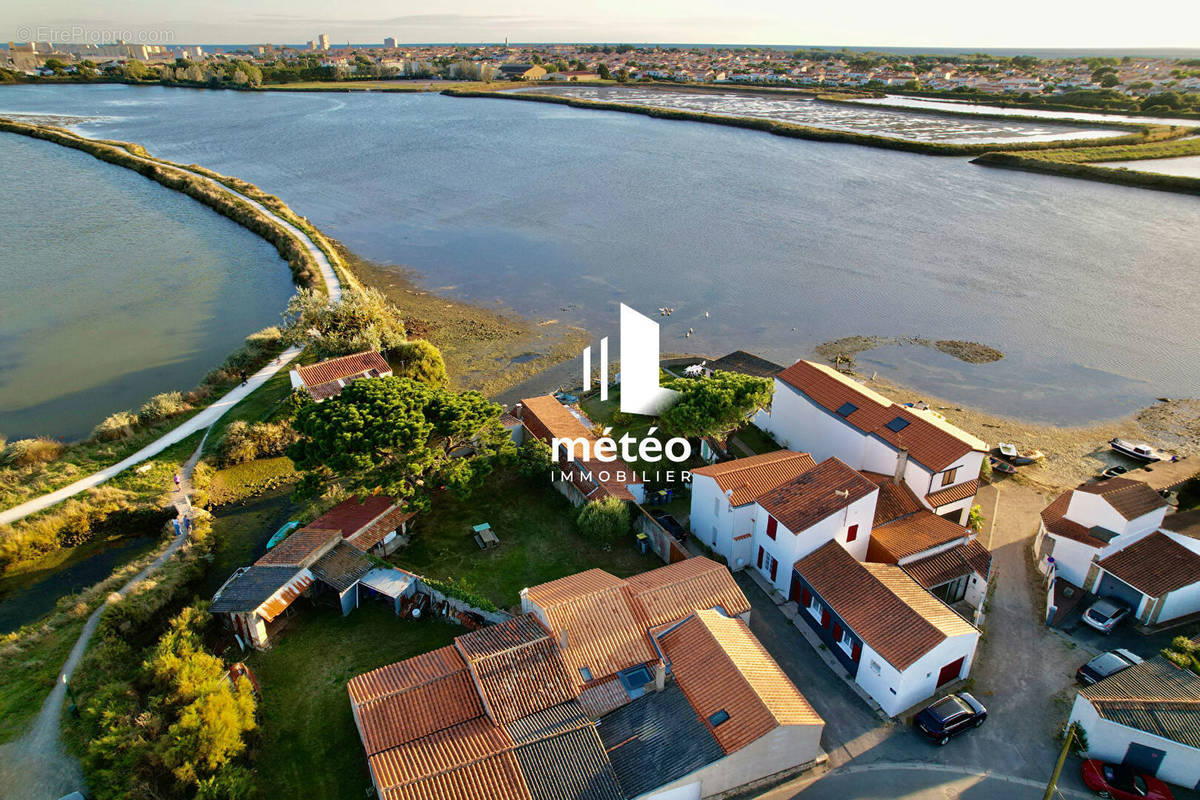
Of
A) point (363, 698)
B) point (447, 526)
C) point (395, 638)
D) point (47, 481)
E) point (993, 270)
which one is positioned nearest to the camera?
point (363, 698)

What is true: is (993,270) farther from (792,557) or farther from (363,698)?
(363,698)

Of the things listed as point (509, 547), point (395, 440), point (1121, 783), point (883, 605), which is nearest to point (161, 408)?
point (395, 440)

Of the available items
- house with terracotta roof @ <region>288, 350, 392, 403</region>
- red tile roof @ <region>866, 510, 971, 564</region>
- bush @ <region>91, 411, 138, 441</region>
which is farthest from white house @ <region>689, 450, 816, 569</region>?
bush @ <region>91, 411, 138, 441</region>

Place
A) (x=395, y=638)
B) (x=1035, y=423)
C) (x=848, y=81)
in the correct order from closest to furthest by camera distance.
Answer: (x=395, y=638) < (x=1035, y=423) < (x=848, y=81)

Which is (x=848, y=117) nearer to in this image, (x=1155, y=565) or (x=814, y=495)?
(x=1155, y=565)

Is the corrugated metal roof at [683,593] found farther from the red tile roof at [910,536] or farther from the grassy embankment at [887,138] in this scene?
the grassy embankment at [887,138]

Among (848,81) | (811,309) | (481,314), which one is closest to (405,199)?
(481,314)

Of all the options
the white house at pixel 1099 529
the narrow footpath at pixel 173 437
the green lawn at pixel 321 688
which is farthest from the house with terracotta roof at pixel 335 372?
the white house at pixel 1099 529
